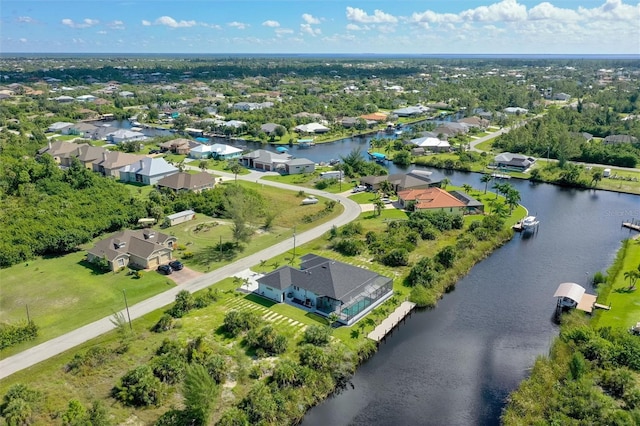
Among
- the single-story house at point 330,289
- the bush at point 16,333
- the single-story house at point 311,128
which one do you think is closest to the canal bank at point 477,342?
the single-story house at point 330,289

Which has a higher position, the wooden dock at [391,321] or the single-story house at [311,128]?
the single-story house at [311,128]

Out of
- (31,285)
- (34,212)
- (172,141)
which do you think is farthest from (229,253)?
(172,141)

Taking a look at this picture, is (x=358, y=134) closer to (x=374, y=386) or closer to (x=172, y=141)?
(x=172, y=141)

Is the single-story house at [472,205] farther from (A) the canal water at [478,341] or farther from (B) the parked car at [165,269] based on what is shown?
(B) the parked car at [165,269]

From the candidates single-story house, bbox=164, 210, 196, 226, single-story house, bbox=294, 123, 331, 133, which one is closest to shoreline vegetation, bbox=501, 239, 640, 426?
single-story house, bbox=164, 210, 196, 226

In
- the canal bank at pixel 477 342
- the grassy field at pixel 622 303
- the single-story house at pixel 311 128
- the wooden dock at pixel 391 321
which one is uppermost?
the single-story house at pixel 311 128

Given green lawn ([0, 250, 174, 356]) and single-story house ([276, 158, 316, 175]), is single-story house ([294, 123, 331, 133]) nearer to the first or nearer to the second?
single-story house ([276, 158, 316, 175])

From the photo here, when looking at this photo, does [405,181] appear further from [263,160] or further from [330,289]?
[330,289]
